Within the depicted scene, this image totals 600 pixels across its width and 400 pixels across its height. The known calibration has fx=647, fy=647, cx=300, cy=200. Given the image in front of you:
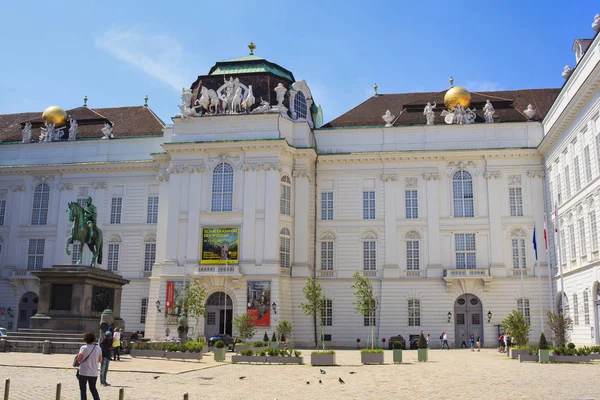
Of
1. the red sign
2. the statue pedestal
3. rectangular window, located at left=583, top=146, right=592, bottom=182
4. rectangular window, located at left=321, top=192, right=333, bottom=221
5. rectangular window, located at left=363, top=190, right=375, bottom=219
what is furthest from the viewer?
Result: rectangular window, located at left=321, top=192, right=333, bottom=221

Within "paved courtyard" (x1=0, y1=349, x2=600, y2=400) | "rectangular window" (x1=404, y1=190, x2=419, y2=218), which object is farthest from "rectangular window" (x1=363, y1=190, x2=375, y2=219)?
"paved courtyard" (x1=0, y1=349, x2=600, y2=400)

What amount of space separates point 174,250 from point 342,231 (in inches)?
482

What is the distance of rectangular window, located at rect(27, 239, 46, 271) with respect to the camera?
2024 inches

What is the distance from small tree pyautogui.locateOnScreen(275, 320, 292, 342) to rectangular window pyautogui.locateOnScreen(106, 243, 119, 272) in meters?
15.5

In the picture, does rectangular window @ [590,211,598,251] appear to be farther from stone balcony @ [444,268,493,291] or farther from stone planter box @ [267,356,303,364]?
stone planter box @ [267,356,303,364]

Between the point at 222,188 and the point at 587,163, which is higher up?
the point at 222,188

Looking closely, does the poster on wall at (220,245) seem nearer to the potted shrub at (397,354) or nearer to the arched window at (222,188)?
the arched window at (222,188)

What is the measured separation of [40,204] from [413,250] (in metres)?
30.0

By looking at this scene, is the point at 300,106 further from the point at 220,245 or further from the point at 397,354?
the point at 397,354

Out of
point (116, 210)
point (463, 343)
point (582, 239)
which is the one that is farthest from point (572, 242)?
point (116, 210)

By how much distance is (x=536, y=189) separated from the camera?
46.2 meters

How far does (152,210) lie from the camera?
166 ft

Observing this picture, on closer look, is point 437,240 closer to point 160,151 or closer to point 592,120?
point 592,120

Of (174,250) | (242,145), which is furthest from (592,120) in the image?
(174,250)
